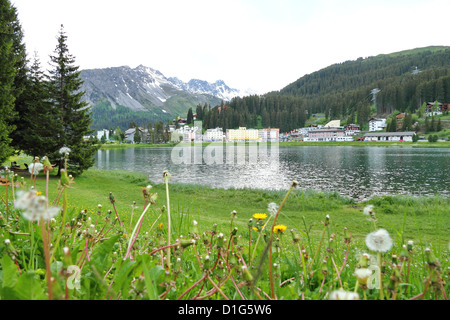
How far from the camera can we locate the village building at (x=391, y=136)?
14262cm

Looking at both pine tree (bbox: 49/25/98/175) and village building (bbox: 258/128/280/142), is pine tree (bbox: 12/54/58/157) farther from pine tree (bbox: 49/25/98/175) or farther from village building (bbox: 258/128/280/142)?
village building (bbox: 258/128/280/142)

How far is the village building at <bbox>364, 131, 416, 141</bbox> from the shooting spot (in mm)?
142625

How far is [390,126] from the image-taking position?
153 meters

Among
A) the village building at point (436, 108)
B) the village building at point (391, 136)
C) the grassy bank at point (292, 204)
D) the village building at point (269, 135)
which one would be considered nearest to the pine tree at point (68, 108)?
the grassy bank at point (292, 204)

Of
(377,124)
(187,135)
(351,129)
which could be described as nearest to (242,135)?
(187,135)

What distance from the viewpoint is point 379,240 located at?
49.2 inches

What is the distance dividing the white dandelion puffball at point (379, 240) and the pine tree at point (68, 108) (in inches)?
1149

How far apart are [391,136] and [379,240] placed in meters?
174

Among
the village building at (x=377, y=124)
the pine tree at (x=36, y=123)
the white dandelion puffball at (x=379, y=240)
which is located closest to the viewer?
the white dandelion puffball at (x=379, y=240)

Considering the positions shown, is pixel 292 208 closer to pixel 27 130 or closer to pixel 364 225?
pixel 364 225

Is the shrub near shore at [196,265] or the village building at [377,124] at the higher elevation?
the village building at [377,124]

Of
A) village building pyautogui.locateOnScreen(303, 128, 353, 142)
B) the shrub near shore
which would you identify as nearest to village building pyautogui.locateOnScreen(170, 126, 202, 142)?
village building pyautogui.locateOnScreen(303, 128, 353, 142)

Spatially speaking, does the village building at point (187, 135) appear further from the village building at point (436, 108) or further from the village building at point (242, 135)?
the village building at point (436, 108)

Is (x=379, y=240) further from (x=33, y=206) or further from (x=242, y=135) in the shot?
(x=242, y=135)
